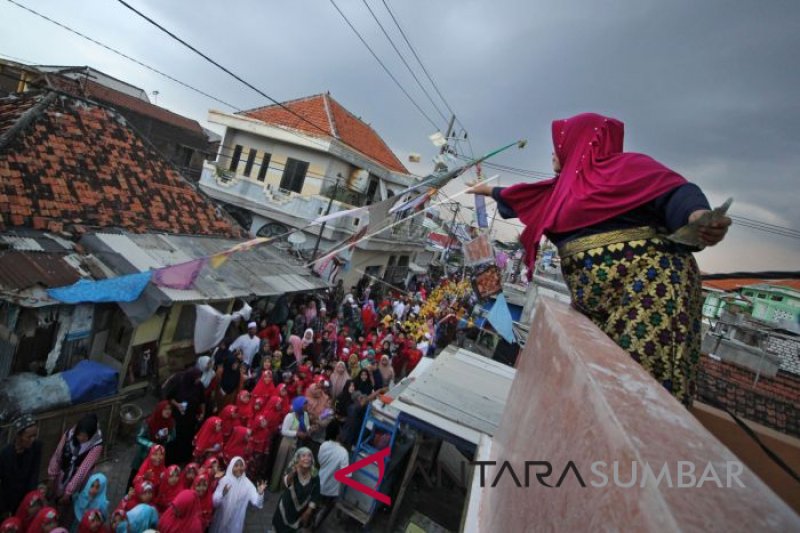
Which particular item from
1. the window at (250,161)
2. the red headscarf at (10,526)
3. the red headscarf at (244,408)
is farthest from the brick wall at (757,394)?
the window at (250,161)

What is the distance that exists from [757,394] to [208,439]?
39.6 ft

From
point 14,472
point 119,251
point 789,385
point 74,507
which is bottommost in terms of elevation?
point 74,507

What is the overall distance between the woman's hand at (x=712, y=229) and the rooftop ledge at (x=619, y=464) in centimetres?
49

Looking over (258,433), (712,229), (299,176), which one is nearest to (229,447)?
(258,433)

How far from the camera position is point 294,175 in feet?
63.1

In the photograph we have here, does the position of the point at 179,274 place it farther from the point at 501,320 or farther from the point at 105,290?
the point at 501,320

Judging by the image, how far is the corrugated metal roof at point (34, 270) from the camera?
20.6 feet

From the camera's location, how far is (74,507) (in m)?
4.85

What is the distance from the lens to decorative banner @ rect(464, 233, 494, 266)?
1273cm

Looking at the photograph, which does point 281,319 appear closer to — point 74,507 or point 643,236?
point 74,507

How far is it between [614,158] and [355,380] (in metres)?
8.07

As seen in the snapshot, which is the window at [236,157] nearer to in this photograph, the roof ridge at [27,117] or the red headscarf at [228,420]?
the roof ridge at [27,117]

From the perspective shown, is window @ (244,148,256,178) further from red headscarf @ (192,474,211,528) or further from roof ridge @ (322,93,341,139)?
red headscarf @ (192,474,211,528)

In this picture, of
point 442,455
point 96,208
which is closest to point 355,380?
point 442,455
